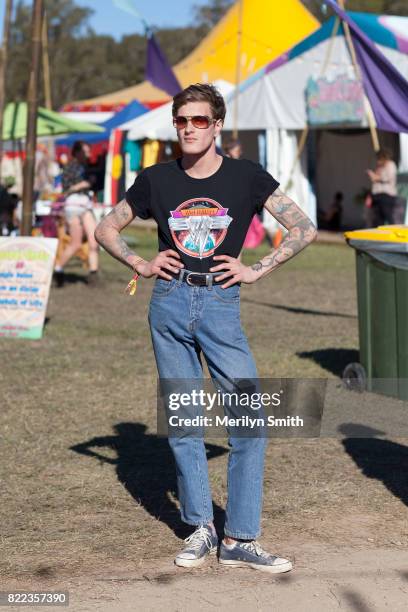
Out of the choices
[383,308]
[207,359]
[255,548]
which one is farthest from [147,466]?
[383,308]

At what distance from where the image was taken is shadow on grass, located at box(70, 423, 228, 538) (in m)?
5.49

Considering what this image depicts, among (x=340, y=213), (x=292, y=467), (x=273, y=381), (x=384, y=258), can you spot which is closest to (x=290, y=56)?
(x=340, y=213)

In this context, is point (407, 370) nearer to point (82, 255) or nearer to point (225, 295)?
point (225, 295)

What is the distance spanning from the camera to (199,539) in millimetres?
4664

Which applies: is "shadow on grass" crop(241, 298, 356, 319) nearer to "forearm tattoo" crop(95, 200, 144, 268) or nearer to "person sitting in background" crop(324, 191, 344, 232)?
"forearm tattoo" crop(95, 200, 144, 268)

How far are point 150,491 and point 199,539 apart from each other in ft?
4.10

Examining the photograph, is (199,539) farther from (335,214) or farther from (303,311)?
(335,214)

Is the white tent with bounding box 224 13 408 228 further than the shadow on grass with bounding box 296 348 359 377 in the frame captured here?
Yes

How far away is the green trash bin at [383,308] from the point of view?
25.3 ft

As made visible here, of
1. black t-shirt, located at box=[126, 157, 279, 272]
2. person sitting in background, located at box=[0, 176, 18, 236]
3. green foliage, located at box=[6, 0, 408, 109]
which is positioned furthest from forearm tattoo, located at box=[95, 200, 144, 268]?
green foliage, located at box=[6, 0, 408, 109]

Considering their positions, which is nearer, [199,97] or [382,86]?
[199,97]

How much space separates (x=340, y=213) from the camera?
1078 inches

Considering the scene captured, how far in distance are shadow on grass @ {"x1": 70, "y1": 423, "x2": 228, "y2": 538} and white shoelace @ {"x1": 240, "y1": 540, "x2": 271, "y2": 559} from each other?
57 cm

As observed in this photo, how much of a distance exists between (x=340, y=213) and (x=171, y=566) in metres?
23.2
